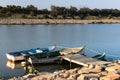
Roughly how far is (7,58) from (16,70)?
175 inches

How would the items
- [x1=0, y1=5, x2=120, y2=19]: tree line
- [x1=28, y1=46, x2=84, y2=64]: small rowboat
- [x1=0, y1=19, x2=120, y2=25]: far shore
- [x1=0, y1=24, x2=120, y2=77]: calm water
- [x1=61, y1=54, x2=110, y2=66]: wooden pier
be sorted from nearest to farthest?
[x1=61, y1=54, x2=110, y2=66]: wooden pier → [x1=28, y1=46, x2=84, y2=64]: small rowboat → [x1=0, y1=24, x2=120, y2=77]: calm water → [x1=0, y1=19, x2=120, y2=25]: far shore → [x1=0, y1=5, x2=120, y2=19]: tree line

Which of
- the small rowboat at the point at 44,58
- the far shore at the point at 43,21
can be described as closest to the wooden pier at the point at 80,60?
the small rowboat at the point at 44,58

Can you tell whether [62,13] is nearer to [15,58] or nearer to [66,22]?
[66,22]

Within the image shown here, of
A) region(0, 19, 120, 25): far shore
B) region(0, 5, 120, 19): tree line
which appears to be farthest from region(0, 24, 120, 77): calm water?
region(0, 5, 120, 19): tree line

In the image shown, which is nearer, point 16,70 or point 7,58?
point 16,70

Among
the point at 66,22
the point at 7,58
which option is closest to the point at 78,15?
the point at 66,22

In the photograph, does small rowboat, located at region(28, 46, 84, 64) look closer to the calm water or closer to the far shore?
the calm water

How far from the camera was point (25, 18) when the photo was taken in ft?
344

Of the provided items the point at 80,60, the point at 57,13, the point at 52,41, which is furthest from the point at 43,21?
the point at 80,60

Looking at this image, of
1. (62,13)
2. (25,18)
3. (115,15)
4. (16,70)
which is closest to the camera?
(16,70)

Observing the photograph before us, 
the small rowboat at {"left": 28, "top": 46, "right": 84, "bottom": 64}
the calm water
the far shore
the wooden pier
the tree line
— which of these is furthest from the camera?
the tree line

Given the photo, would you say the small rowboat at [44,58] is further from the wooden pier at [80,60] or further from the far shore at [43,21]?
the far shore at [43,21]

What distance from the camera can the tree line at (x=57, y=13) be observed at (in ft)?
361

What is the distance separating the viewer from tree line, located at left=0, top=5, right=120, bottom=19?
110113 mm
